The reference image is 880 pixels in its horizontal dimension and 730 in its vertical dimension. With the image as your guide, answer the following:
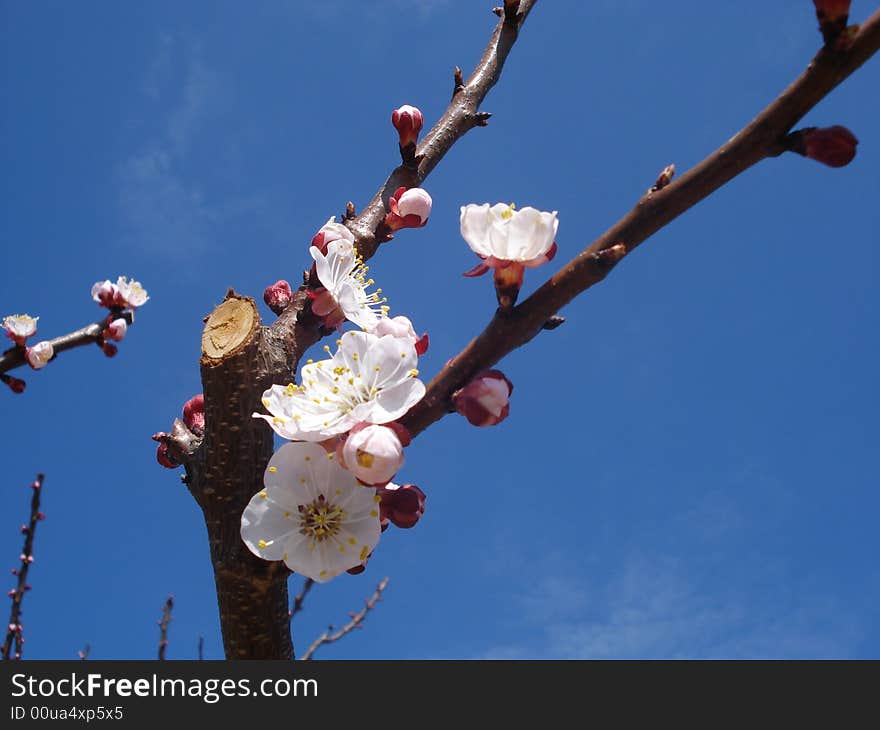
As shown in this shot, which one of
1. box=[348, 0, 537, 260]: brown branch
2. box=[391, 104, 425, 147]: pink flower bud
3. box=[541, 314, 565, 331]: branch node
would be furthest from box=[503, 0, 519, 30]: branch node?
box=[541, 314, 565, 331]: branch node

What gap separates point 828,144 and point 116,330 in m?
3.98

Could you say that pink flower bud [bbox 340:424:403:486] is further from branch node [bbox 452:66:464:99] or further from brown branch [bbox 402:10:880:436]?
branch node [bbox 452:66:464:99]

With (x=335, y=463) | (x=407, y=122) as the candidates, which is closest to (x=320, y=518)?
(x=335, y=463)

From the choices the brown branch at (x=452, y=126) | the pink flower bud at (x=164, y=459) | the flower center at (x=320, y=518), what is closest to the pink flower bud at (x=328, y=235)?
the brown branch at (x=452, y=126)

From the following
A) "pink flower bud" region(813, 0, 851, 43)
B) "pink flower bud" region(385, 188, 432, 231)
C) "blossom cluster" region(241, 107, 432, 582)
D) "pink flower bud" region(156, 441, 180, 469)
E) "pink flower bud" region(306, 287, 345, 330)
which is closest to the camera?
"pink flower bud" region(813, 0, 851, 43)

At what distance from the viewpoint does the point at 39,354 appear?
362 cm

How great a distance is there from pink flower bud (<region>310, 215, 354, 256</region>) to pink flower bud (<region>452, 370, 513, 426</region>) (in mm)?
827

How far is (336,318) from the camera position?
1901 mm

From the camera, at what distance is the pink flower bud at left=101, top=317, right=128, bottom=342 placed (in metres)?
4.01

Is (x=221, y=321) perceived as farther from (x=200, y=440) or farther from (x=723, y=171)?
(x=723, y=171)

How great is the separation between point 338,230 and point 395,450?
2.98 ft

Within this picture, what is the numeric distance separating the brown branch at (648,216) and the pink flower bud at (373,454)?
12 cm

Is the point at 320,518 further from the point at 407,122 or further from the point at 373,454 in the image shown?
the point at 407,122
